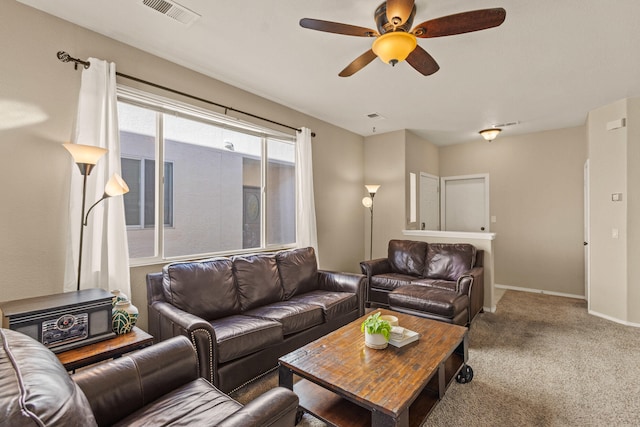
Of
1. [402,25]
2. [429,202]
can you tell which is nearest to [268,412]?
[402,25]

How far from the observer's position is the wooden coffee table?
1470mm

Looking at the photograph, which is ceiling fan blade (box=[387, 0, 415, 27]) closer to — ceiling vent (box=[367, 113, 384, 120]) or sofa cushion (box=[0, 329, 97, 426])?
sofa cushion (box=[0, 329, 97, 426])

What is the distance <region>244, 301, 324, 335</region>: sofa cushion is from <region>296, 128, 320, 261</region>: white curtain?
4.27ft

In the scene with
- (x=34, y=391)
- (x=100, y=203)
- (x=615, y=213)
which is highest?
(x=100, y=203)

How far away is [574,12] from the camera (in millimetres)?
2125

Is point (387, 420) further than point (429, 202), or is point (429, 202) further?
point (429, 202)

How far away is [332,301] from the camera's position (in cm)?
303

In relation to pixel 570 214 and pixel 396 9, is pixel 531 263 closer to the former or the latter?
pixel 570 214

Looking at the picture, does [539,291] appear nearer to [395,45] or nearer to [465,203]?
[465,203]

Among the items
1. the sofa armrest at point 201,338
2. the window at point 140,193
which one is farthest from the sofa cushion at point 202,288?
the window at point 140,193

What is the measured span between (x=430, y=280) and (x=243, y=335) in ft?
A: 8.84

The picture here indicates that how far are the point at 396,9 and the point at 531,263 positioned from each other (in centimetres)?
534

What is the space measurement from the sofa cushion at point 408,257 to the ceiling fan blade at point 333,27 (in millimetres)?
3161

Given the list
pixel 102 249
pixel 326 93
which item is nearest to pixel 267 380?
pixel 102 249
